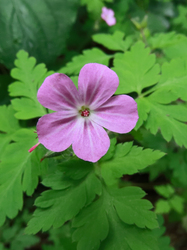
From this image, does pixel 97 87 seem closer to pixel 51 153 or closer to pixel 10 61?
pixel 51 153

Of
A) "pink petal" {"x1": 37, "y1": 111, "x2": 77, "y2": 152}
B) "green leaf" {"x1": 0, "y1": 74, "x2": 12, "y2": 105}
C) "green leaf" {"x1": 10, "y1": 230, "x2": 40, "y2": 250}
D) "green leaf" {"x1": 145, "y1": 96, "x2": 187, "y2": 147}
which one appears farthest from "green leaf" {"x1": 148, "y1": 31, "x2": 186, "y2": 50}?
"green leaf" {"x1": 10, "y1": 230, "x2": 40, "y2": 250}

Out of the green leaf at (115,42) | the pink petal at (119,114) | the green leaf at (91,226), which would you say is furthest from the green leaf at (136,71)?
the green leaf at (91,226)

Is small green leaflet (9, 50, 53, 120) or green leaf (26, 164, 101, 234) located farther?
small green leaflet (9, 50, 53, 120)

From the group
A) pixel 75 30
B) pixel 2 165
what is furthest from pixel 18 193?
pixel 75 30

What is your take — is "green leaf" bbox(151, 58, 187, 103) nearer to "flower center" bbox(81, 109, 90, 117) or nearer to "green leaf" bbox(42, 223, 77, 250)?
"flower center" bbox(81, 109, 90, 117)

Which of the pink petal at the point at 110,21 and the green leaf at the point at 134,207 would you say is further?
the pink petal at the point at 110,21

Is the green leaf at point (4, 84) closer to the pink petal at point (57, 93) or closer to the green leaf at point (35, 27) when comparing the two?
the green leaf at point (35, 27)
